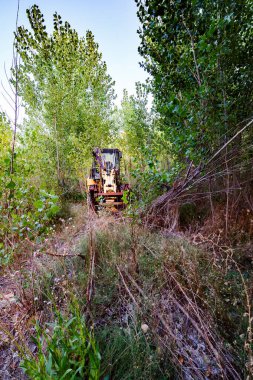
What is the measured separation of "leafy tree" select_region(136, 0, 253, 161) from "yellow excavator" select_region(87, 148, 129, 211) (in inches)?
167

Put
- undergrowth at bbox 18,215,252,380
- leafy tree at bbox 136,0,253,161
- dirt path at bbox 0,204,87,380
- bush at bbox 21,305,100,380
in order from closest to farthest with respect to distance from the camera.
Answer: bush at bbox 21,305,100,380, undergrowth at bbox 18,215,252,380, dirt path at bbox 0,204,87,380, leafy tree at bbox 136,0,253,161

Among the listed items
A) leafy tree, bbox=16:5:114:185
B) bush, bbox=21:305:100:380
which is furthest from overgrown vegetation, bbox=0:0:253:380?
leafy tree, bbox=16:5:114:185

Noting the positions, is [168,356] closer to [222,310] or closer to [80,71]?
[222,310]

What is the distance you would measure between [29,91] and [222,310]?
33.0ft

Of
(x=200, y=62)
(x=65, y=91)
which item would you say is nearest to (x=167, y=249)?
(x=200, y=62)

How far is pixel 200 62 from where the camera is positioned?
2516 mm

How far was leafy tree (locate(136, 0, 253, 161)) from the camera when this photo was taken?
102 inches

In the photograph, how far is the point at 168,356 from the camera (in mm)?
1517

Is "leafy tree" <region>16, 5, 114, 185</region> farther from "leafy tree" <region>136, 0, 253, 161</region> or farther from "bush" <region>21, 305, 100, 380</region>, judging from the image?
"bush" <region>21, 305, 100, 380</region>

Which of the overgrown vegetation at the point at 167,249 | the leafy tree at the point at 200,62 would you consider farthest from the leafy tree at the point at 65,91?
the leafy tree at the point at 200,62

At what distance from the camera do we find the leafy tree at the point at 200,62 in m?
2.59

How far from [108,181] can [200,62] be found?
547 cm

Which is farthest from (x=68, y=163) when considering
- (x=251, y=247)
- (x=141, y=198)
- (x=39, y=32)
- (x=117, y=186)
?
(x=251, y=247)

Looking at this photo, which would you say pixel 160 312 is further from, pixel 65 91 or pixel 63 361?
pixel 65 91
